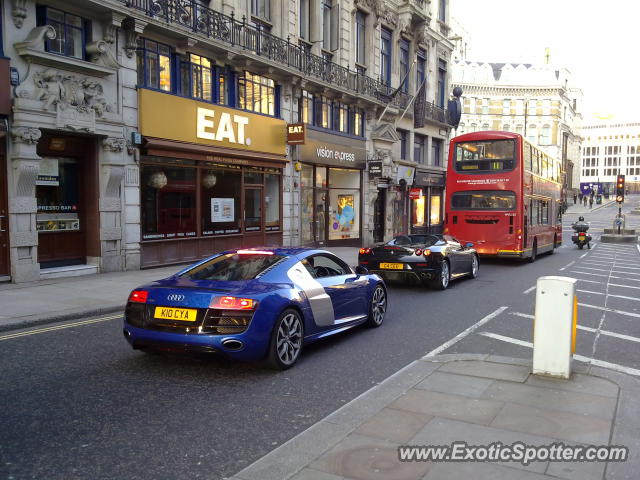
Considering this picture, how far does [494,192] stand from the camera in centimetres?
1816

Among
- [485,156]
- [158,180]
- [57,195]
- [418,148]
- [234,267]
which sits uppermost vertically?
[418,148]

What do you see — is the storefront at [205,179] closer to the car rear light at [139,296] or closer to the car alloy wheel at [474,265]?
the car alloy wheel at [474,265]

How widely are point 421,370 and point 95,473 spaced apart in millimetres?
3318

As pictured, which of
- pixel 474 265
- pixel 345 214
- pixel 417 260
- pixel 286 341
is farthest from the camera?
pixel 345 214

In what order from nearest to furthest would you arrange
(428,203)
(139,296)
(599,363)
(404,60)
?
1. (139,296)
2. (599,363)
3. (404,60)
4. (428,203)

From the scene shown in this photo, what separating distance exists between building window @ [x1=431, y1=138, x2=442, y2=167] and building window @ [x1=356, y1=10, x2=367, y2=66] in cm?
974

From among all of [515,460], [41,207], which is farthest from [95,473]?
[41,207]

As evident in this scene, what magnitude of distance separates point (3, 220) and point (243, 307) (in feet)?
28.8

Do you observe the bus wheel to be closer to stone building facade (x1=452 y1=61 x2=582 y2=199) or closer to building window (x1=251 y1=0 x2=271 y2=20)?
building window (x1=251 y1=0 x2=271 y2=20)

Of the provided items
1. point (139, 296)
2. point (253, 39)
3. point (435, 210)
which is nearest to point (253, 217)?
point (253, 39)

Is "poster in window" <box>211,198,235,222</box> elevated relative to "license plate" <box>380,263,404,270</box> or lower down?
elevated

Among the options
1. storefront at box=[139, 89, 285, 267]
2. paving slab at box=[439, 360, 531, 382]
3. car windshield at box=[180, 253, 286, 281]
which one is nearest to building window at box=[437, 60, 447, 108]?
storefront at box=[139, 89, 285, 267]

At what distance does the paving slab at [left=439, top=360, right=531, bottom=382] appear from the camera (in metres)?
5.44

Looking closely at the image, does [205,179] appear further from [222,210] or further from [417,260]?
[417,260]
